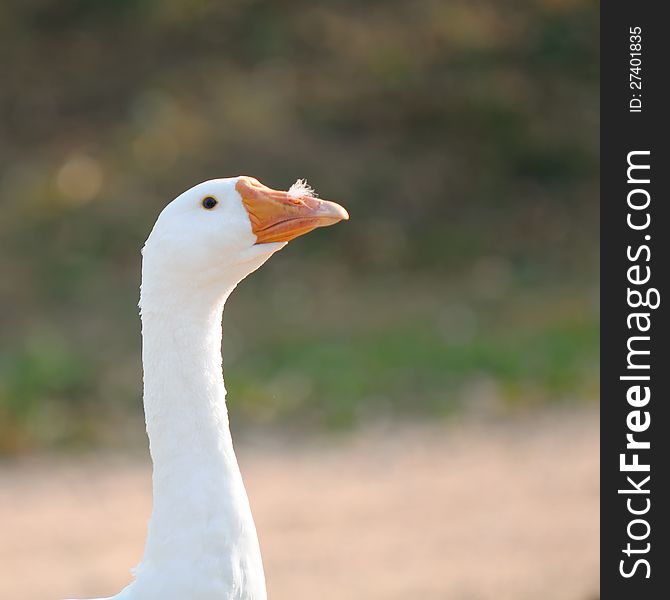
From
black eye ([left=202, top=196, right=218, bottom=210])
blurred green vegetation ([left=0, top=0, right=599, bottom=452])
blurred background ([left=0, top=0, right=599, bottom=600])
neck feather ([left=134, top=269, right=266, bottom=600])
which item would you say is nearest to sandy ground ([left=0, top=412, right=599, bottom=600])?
blurred background ([left=0, top=0, right=599, bottom=600])

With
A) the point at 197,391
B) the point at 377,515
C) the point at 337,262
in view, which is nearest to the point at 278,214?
the point at 197,391

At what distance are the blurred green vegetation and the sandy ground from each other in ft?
2.19

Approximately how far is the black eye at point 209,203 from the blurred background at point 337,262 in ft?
14.5

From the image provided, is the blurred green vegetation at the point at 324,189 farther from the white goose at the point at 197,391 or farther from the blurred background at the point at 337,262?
the white goose at the point at 197,391

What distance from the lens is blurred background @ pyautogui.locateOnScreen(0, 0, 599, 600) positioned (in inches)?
372

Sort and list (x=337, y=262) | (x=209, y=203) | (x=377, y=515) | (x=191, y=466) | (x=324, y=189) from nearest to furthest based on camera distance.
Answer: (x=191, y=466), (x=209, y=203), (x=377, y=515), (x=337, y=262), (x=324, y=189)

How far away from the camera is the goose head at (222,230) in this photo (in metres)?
3.66

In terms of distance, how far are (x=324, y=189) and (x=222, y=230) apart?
12.5 meters

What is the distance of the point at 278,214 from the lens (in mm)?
3826

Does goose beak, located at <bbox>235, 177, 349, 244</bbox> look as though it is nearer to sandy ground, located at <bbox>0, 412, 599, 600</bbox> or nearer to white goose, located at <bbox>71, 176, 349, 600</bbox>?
white goose, located at <bbox>71, 176, 349, 600</bbox>

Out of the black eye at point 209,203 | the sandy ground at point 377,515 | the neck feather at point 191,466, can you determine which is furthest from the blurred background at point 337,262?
the black eye at point 209,203

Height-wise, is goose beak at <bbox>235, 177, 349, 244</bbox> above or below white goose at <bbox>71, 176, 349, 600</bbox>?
above

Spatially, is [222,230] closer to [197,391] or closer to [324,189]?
[197,391]

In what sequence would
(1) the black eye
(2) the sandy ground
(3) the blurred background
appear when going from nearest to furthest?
(1) the black eye → (2) the sandy ground → (3) the blurred background
